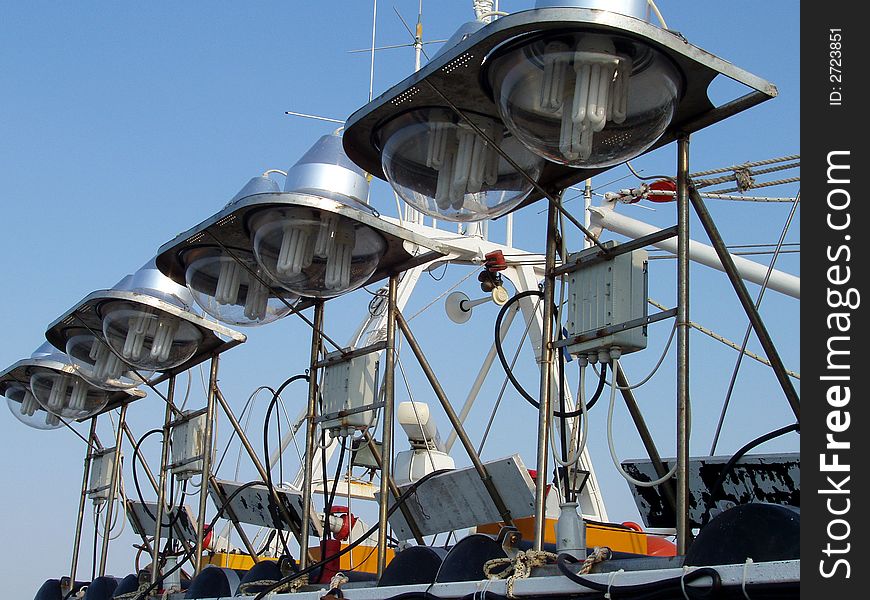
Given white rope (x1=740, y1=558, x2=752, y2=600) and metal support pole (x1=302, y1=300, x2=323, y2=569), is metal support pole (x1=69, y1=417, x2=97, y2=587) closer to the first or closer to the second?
metal support pole (x1=302, y1=300, x2=323, y2=569)

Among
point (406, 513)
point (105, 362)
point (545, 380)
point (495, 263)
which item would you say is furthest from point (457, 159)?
point (495, 263)

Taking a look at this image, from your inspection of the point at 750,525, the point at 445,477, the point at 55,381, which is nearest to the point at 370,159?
the point at 445,477

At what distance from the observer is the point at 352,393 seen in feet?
31.7

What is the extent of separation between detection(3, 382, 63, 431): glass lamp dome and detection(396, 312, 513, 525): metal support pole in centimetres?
804

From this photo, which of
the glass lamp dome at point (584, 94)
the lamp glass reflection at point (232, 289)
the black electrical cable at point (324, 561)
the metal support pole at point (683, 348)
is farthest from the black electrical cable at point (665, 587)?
the lamp glass reflection at point (232, 289)

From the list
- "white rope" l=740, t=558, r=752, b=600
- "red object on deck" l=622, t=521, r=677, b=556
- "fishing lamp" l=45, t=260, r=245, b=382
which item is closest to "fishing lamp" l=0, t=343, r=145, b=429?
"fishing lamp" l=45, t=260, r=245, b=382

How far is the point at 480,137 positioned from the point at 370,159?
1.02 meters

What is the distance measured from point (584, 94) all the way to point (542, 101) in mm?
252

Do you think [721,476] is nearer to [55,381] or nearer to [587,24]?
[587,24]

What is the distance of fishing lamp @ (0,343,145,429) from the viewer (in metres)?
14.6

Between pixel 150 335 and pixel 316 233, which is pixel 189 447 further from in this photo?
pixel 316 233
